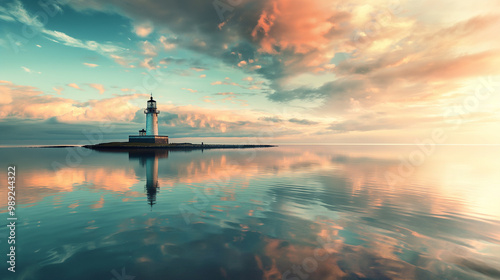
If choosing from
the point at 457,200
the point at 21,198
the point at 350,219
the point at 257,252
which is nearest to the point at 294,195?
the point at 350,219

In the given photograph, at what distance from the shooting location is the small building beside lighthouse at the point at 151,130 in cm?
9612

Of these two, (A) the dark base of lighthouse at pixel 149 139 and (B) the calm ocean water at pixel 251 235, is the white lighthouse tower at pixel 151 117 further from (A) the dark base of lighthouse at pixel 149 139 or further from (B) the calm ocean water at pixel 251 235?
(B) the calm ocean water at pixel 251 235

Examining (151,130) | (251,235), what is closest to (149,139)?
(151,130)

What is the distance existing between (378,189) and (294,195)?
9797 millimetres

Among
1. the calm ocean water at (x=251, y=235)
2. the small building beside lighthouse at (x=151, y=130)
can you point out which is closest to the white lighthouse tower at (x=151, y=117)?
the small building beside lighthouse at (x=151, y=130)

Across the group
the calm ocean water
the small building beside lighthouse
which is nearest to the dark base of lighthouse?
the small building beside lighthouse

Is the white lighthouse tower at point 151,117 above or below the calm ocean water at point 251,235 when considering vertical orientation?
above

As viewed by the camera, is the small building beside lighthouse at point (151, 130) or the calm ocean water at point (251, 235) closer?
the calm ocean water at point (251, 235)

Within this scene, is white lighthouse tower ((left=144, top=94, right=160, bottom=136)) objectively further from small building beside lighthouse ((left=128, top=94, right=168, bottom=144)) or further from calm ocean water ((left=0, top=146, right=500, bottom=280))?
calm ocean water ((left=0, top=146, right=500, bottom=280))

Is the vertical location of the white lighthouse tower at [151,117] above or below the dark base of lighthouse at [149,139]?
above

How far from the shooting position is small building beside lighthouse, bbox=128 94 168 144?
3784 inches

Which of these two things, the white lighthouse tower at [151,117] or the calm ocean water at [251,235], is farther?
the white lighthouse tower at [151,117]

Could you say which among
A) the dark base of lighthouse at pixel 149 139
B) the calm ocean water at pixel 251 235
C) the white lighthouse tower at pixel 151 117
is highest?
the white lighthouse tower at pixel 151 117

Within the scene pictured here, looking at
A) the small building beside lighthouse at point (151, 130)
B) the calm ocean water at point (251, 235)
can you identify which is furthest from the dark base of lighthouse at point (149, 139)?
the calm ocean water at point (251, 235)
